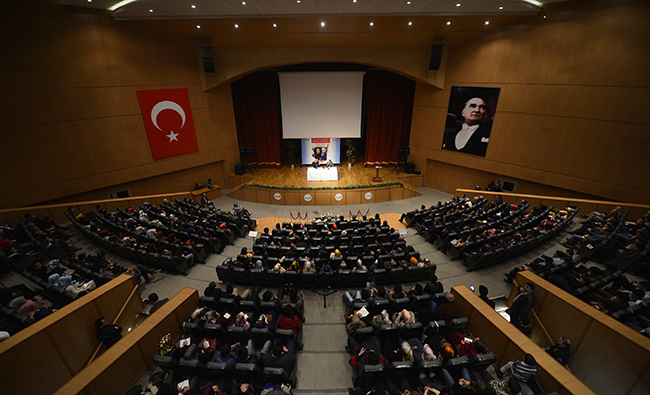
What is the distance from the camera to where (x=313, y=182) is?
16.3 m

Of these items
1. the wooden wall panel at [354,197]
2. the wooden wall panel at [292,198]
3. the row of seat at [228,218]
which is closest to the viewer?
the row of seat at [228,218]

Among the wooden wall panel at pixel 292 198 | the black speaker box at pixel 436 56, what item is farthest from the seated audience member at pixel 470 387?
the black speaker box at pixel 436 56

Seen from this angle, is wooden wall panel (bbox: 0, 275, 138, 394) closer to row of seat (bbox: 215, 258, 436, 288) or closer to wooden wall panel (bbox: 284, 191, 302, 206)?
row of seat (bbox: 215, 258, 436, 288)

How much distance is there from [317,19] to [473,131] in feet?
32.6

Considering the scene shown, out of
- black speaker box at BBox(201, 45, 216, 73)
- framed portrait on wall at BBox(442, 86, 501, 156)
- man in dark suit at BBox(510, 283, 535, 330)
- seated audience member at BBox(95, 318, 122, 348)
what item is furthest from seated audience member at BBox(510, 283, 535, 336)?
black speaker box at BBox(201, 45, 216, 73)

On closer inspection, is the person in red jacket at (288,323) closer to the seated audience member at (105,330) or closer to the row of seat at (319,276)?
the row of seat at (319,276)

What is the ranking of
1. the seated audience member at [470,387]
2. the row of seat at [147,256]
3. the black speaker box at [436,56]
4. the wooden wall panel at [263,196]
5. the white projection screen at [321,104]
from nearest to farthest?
the seated audience member at [470,387] → the row of seat at [147,256] → the black speaker box at [436,56] → the wooden wall panel at [263,196] → the white projection screen at [321,104]

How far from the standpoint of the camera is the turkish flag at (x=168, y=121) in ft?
44.0

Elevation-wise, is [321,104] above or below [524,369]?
above

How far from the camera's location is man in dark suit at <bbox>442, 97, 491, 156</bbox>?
1416cm

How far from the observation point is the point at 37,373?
4414 millimetres

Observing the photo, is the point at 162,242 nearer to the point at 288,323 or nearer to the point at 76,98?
the point at 288,323

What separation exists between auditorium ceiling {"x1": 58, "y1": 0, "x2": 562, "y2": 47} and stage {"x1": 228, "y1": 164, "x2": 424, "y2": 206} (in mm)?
7468

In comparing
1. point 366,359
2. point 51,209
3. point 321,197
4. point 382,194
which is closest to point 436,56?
point 382,194
